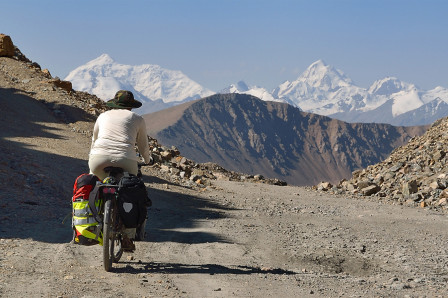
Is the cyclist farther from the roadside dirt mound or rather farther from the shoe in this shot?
the roadside dirt mound

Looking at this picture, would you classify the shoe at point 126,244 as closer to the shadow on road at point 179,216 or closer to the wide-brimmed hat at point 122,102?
the wide-brimmed hat at point 122,102

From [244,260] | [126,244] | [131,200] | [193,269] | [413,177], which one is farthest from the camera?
[413,177]

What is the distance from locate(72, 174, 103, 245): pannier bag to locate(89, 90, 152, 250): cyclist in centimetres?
29

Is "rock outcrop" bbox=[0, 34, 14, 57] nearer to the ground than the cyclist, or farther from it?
farther from it

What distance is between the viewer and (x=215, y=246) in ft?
36.4

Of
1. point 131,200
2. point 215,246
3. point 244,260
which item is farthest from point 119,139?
point 215,246

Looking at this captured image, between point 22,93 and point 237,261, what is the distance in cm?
2840

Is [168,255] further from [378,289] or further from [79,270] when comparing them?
[378,289]

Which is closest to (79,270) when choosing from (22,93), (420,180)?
(420,180)

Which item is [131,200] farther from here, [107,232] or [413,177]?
[413,177]

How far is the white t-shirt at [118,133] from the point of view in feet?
27.2

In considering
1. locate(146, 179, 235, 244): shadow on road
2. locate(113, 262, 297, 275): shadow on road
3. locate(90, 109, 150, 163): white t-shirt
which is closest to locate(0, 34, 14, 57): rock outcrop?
locate(146, 179, 235, 244): shadow on road

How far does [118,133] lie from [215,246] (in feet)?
11.8

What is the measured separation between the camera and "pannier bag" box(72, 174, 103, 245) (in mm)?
8078
